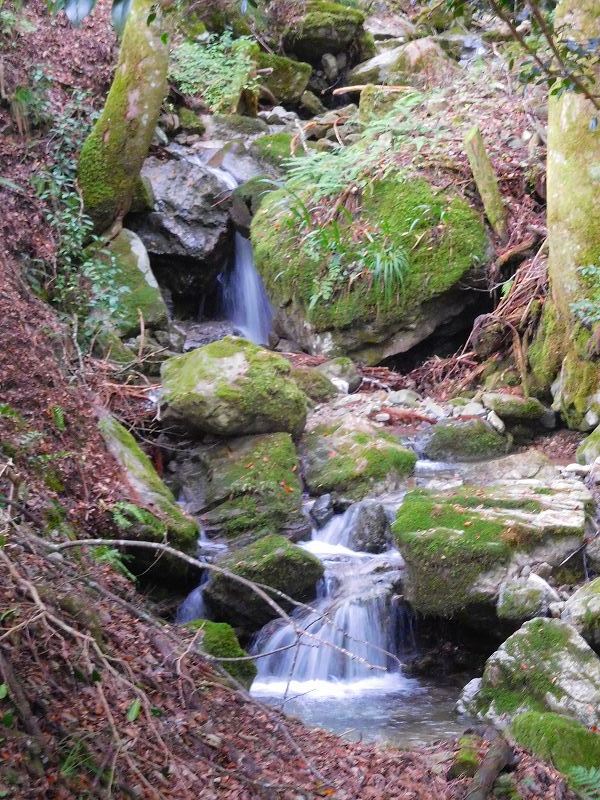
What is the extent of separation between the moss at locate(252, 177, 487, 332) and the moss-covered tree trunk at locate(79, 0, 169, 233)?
7.07 feet

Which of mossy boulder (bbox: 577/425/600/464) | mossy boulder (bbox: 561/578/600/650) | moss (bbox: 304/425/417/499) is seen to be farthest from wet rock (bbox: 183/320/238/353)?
mossy boulder (bbox: 561/578/600/650)

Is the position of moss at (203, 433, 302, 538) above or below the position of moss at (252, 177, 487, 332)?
below

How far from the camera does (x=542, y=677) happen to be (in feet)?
15.7

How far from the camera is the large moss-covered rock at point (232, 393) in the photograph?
7801 millimetres

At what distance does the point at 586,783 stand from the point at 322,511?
3903mm

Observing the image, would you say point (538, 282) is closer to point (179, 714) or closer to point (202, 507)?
point (202, 507)

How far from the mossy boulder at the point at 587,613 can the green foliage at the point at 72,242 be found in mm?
5442

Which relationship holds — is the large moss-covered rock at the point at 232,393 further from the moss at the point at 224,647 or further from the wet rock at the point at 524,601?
the wet rock at the point at 524,601

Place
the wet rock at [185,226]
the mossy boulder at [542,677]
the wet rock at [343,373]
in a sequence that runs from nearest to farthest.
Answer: the mossy boulder at [542,677], the wet rock at [343,373], the wet rock at [185,226]

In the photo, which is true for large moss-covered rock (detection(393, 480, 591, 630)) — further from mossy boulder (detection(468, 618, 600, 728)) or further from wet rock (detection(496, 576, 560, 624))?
mossy boulder (detection(468, 618, 600, 728))

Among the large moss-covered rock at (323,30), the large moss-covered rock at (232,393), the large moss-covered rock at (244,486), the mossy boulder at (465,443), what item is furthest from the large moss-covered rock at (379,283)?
the large moss-covered rock at (323,30)

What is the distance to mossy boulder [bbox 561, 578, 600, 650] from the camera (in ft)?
16.8

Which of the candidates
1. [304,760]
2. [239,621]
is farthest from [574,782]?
[239,621]

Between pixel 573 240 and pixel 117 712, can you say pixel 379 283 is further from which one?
pixel 117 712
